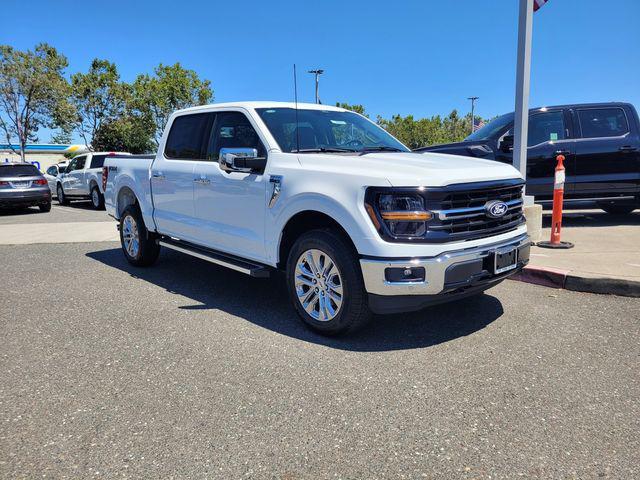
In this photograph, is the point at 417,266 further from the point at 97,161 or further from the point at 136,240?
the point at 97,161

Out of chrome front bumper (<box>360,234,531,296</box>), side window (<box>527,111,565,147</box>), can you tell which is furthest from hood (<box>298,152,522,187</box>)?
side window (<box>527,111,565,147</box>)

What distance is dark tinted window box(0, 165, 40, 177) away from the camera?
47.8 ft

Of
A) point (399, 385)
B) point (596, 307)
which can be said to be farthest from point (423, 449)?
point (596, 307)

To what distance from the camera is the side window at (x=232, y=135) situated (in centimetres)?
480

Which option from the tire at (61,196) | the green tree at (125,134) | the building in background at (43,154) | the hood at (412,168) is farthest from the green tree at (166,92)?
the hood at (412,168)

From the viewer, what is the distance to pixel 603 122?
8.92m

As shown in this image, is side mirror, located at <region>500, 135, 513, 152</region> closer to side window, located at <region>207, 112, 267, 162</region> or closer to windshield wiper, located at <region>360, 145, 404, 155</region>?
windshield wiper, located at <region>360, 145, 404, 155</region>

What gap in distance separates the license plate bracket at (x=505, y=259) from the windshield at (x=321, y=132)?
1.62m

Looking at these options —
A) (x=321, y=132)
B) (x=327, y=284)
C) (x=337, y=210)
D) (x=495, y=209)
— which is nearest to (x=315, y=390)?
(x=327, y=284)

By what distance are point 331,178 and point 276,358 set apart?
1.41 m

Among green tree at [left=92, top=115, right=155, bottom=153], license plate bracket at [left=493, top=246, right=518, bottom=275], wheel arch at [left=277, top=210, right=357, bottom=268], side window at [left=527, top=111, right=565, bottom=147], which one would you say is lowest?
license plate bracket at [left=493, top=246, right=518, bottom=275]

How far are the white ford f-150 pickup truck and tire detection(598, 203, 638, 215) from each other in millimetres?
6864

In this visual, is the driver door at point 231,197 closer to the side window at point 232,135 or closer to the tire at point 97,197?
the side window at point 232,135

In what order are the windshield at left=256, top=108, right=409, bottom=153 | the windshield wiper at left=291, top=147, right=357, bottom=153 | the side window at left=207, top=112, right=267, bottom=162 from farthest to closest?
the side window at left=207, top=112, right=267, bottom=162, the windshield at left=256, top=108, right=409, bottom=153, the windshield wiper at left=291, top=147, right=357, bottom=153
